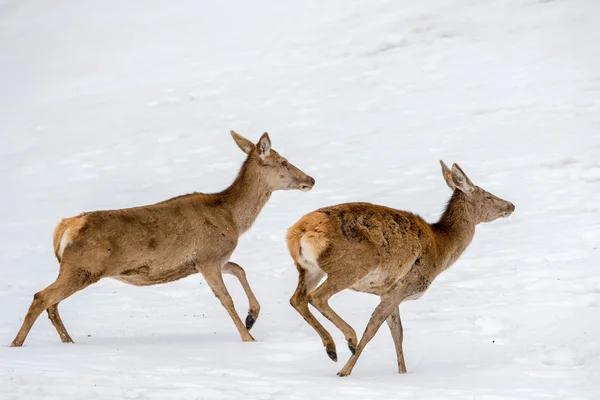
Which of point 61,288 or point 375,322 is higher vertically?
point 61,288

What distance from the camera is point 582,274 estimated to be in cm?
1248

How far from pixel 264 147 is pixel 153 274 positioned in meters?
2.17

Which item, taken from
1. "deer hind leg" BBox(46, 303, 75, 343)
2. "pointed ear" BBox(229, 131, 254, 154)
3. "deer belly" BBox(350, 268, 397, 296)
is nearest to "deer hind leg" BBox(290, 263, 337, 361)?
"deer belly" BBox(350, 268, 397, 296)

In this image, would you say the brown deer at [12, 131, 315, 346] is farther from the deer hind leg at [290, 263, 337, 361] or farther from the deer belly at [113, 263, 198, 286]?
the deer hind leg at [290, 263, 337, 361]

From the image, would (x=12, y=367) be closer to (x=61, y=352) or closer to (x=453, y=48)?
(x=61, y=352)

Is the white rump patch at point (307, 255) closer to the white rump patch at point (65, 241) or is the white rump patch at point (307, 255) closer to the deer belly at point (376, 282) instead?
the deer belly at point (376, 282)

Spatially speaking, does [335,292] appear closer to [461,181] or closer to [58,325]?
[461,181]

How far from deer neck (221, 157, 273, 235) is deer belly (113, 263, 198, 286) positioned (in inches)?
36.4

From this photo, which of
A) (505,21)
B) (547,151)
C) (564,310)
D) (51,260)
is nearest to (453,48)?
(505,21)

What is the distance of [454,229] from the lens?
10.5m

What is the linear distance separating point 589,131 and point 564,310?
8.91m

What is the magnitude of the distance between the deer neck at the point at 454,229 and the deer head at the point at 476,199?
7 cm

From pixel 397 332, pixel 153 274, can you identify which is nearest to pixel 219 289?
pixel 153 274

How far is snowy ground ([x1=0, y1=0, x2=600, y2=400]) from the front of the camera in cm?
880
